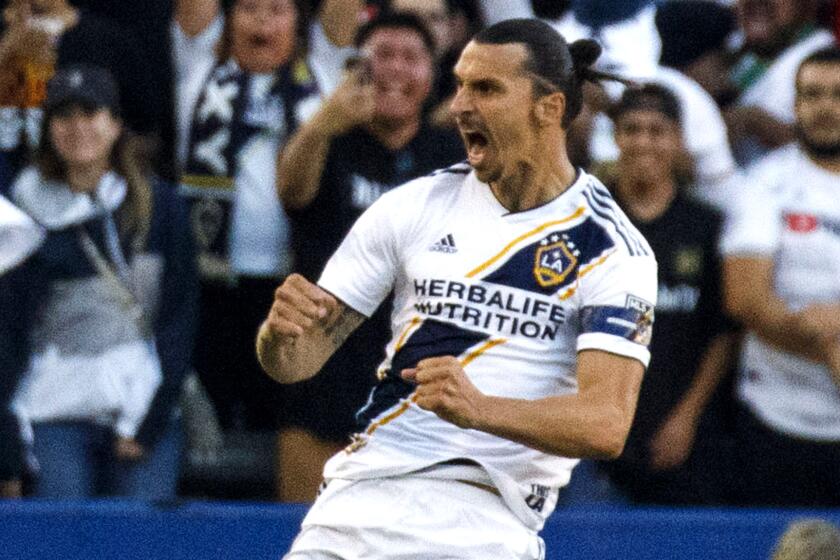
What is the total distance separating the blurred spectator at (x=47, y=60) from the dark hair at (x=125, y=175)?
0.43 ft

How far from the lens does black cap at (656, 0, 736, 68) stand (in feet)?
26.4

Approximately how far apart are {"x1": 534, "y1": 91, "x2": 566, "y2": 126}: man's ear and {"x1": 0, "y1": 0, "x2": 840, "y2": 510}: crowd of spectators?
5.84 ft

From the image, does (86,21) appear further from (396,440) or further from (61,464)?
(396,440)

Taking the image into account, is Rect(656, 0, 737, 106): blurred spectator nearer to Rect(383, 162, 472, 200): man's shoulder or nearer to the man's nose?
Rect(383, 162, 472, 200): man's shoulder

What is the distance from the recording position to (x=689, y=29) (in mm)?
8117

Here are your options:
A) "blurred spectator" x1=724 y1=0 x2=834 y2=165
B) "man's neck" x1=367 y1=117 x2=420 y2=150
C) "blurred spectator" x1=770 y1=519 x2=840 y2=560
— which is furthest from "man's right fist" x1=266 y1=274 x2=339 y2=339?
"blurred spectator" x1=724 y1=0 x2=834 y2=165

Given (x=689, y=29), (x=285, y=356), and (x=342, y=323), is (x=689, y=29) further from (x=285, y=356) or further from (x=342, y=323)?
(x=285, y=356)

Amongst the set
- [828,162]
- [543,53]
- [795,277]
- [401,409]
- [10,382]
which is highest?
[543,53]

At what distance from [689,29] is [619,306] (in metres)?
4.01

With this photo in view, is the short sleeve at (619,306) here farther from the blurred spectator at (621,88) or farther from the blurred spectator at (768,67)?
the blurred spectator at (768,67)

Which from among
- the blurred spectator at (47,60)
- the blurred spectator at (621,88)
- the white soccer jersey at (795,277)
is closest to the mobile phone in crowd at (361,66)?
the blurred spectator at (621,88)

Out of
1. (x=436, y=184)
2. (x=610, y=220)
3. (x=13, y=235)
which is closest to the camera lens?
(x=610, y=220)

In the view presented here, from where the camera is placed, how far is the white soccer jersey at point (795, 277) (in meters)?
6.77

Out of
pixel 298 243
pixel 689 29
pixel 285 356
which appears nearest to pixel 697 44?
pixel 689 29
